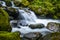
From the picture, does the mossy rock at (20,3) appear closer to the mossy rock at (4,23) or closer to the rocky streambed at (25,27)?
the rocky streambed at (25,27)

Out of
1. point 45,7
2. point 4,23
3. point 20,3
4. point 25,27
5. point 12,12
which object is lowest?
point 25,27

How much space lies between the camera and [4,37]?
5.98 meters

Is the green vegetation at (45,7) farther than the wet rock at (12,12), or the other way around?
the green vegetation at (45,7)

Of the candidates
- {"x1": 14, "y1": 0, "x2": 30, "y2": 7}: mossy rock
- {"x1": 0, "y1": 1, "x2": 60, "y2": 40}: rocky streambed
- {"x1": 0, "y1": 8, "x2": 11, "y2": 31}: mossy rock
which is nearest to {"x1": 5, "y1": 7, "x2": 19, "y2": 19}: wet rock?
{"x1": 0, "y1": 1, "x2": 60, "y2": 40}: rocky streambed

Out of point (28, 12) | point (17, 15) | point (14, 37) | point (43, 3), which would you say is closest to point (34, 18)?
point (28, 12)

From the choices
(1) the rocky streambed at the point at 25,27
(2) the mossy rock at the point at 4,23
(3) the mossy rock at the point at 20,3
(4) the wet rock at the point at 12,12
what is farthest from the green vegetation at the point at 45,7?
(2) the mossy rock at the point at 4,23

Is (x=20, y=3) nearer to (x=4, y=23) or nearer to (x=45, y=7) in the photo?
(x=45, y=7)

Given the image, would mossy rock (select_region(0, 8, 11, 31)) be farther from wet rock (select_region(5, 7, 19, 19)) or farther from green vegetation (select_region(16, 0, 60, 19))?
green vegetation (select_region(16, 0, 60, 19))

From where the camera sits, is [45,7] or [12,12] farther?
[45,7]

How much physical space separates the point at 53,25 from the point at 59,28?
1.53 ft

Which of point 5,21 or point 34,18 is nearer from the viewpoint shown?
point 5,21

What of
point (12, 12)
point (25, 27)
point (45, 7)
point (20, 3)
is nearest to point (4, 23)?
point (25, 27)

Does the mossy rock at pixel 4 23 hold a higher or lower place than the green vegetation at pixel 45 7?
higher

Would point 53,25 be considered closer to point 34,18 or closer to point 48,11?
point 34,18
